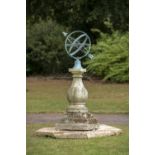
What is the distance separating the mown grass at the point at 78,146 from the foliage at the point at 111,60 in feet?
30.9

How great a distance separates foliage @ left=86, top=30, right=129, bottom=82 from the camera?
18.3m

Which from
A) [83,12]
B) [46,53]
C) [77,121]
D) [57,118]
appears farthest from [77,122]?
[83,12]

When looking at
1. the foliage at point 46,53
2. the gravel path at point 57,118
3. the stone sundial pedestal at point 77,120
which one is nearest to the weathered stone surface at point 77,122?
the stone sundial pedestal at point 77,120

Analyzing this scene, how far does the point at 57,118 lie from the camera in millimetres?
10914

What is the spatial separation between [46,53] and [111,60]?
7.82 ft

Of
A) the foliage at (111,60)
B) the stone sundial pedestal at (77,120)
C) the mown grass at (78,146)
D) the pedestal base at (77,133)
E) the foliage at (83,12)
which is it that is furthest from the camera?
the foliage at (83,12)

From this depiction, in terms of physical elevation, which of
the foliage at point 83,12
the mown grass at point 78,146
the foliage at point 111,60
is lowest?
the mown grass at point 78,146

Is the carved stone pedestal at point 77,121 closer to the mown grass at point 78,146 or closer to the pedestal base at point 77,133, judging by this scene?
the pedestal base at point 77,133

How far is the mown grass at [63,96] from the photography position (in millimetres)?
12352

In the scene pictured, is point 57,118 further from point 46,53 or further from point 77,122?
point 46,53
